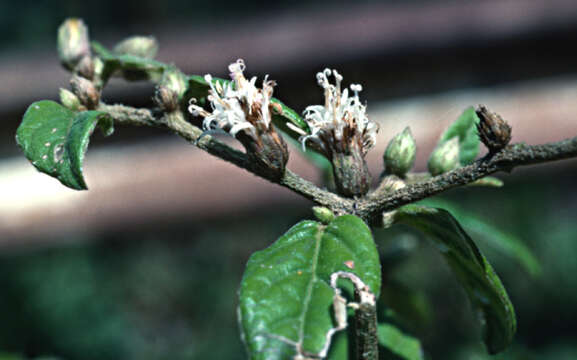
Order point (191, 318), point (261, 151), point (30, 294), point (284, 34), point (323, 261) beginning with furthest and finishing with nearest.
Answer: point (284, 34), point (191, 318), point (30, 294), point (261, 151), point (323, 261)

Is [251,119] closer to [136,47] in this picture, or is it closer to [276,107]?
[276,107]

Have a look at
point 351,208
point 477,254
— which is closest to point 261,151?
point 351,208

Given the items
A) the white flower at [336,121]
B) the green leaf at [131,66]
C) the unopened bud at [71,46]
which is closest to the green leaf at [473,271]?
the white flower at [336,121]

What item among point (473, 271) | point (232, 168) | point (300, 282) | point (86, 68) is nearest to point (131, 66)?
point (86, 68)

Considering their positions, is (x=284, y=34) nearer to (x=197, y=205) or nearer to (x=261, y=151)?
(x=197, y=205)

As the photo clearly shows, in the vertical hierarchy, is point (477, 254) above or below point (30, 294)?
above

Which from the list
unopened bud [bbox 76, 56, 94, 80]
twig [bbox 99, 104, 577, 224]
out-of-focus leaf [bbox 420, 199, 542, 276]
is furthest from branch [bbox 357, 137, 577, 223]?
unopened bud [bbox 76, 56, 94, 80]
